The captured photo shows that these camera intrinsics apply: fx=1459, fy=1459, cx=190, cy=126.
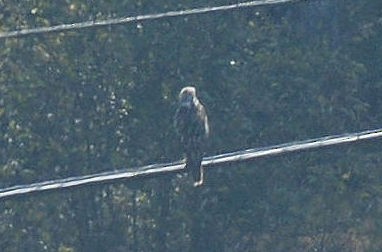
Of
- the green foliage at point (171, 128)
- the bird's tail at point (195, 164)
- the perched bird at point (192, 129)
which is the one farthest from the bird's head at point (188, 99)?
the green foliage at point (171, 128)

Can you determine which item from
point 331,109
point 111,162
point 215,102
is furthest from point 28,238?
point 331,109

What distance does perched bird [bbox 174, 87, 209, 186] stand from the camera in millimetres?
7082

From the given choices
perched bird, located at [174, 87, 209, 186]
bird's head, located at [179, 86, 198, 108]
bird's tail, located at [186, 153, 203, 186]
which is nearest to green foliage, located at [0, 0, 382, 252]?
bird's head, located at [179, 86, 198, 108]

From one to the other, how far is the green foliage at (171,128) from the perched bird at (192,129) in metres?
2.13

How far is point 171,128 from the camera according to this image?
410 inches

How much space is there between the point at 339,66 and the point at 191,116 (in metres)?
3.17

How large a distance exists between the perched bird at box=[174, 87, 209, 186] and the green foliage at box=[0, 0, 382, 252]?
2.13 metres

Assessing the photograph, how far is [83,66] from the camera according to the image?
33.3ft

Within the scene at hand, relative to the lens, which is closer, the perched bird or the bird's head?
the perched bird

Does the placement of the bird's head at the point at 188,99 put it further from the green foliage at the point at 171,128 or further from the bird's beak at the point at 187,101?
the green foliage at the point at 171,128

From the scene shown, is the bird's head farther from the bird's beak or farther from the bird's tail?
the bird's tail

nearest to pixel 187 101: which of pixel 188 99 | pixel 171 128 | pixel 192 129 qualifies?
pixel 188 99

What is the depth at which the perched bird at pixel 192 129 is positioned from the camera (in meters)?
7.08

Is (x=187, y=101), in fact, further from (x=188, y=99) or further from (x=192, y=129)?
(x=192, y=129)
